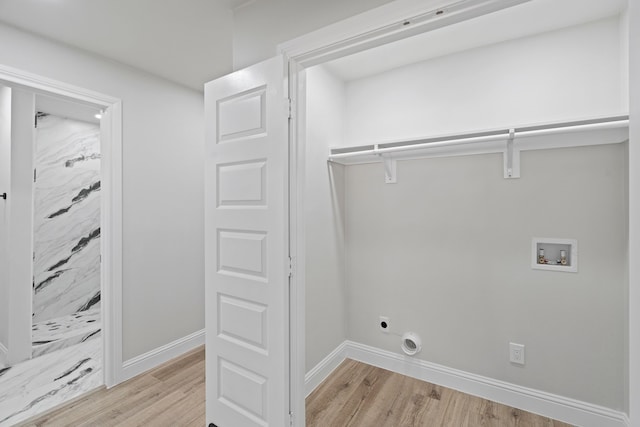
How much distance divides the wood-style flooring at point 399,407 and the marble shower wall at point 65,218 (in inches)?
135

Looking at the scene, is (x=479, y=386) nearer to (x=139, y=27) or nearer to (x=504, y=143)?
(x=504, y=143)

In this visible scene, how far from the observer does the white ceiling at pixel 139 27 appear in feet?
5.82

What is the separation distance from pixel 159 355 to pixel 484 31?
3509 millimetres

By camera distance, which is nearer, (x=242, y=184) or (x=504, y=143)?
(x=242, y=184)

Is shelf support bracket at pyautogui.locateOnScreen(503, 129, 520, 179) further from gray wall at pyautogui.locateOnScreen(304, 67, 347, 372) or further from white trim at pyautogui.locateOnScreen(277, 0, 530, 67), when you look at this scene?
gray wall at pyautogui.locateOnScreen(304, 67, 347, 372)

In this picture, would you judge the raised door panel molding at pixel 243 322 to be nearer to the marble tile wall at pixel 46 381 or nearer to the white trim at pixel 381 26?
the white trim at pixel 381 26

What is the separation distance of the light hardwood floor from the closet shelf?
62.9 inches

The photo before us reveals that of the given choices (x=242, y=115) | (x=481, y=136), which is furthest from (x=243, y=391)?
(x=481, y=136)

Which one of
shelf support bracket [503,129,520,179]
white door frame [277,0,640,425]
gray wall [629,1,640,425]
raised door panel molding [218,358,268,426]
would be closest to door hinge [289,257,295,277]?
white door frame [277,0,640,425]

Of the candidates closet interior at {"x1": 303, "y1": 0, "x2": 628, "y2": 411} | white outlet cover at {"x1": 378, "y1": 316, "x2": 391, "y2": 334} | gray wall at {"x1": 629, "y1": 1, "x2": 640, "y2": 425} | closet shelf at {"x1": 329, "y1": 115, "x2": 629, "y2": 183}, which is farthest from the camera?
white outlet cover at {"x1": 378, "y1": 316, "x2": 391, "y2": 334}

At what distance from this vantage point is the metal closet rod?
1.65 metres

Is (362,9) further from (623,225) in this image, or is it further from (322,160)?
(623,225)

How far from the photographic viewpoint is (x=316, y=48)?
5.01 feet

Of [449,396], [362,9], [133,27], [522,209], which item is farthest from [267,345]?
[133,27]
